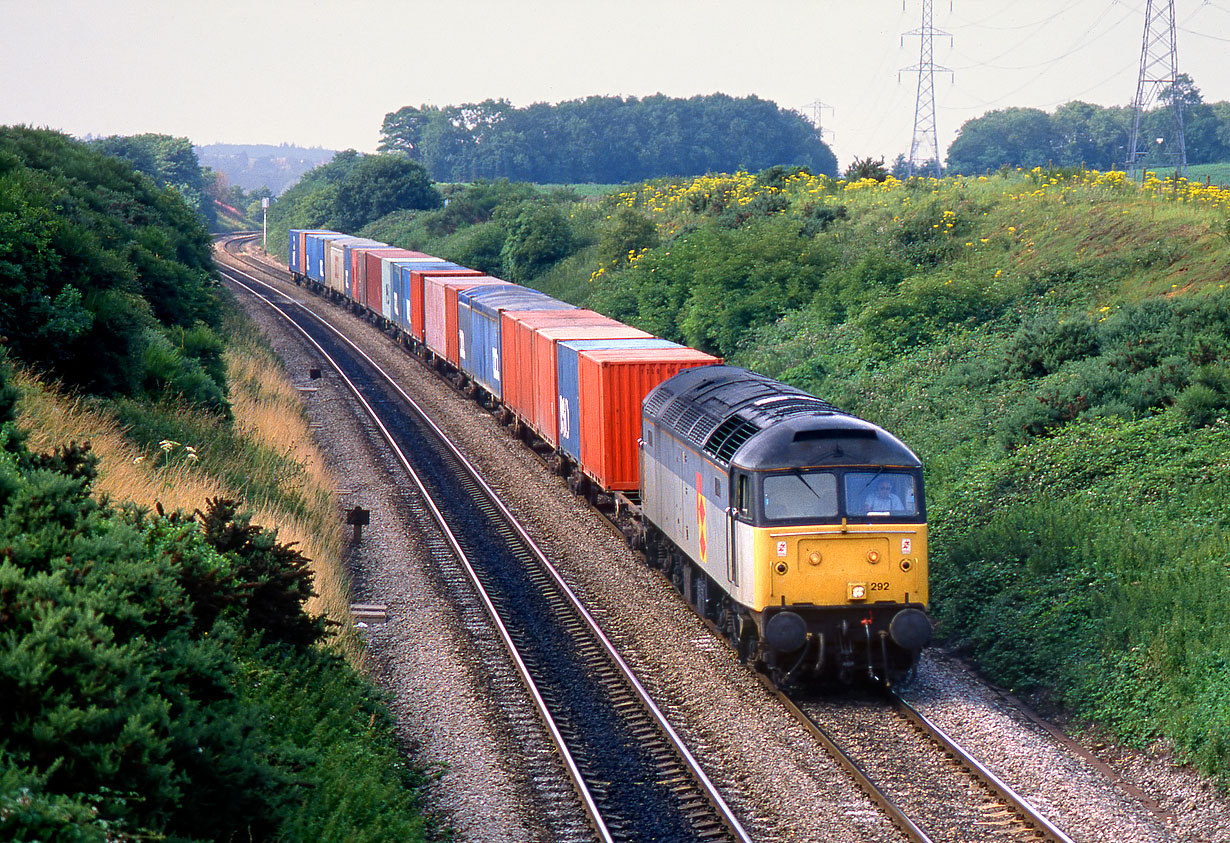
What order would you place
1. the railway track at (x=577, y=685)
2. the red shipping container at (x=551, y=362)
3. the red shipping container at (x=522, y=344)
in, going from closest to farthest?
the railway track at (x=577, y=685) → the red shipping container at (x=551, y=362) → the red shipping container at (x=522, y=344)

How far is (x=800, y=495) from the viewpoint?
13.4 metres

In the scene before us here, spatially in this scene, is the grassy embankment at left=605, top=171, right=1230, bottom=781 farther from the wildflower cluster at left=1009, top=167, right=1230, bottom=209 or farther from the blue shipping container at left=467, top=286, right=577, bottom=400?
the blue shipping container at left=467, top=286, right=577, bottom=400

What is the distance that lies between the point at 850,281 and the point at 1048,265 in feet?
19.0

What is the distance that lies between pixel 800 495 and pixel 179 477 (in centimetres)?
868

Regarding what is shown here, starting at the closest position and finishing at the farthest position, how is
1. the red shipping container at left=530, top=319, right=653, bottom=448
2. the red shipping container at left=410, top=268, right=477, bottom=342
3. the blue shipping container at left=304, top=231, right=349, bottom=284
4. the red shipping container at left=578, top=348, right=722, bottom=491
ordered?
the red shipping container at left=578, top=348, right=722, bottom=491, the red shipping container at left=530, top=319, right=653, bottom=448, the red shipping container at left=410, top=268, right=477, bottom=342, the blue shipping container at left=304, top=231, right=349, bottom=284

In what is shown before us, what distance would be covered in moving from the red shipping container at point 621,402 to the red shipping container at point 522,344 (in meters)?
5.94

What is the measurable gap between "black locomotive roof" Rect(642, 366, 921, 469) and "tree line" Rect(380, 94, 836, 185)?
361 ft

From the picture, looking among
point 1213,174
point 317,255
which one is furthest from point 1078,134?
point 317,255

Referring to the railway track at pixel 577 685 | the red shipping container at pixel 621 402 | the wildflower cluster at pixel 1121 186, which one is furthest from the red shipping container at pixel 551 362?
the wildflower cluster at pixel 1121 186

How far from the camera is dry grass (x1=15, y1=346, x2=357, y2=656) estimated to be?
47.0 feet

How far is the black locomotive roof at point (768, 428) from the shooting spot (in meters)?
13.5

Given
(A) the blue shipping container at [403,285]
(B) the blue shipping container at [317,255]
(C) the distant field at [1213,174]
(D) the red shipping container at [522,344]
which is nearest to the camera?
(D) the red shipping container at [522,344]

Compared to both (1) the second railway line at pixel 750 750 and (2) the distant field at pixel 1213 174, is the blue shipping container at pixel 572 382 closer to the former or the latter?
(1) the second railway line at pixel 750 750

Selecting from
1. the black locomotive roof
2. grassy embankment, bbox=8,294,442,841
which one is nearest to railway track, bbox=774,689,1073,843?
the black locomotive roof
